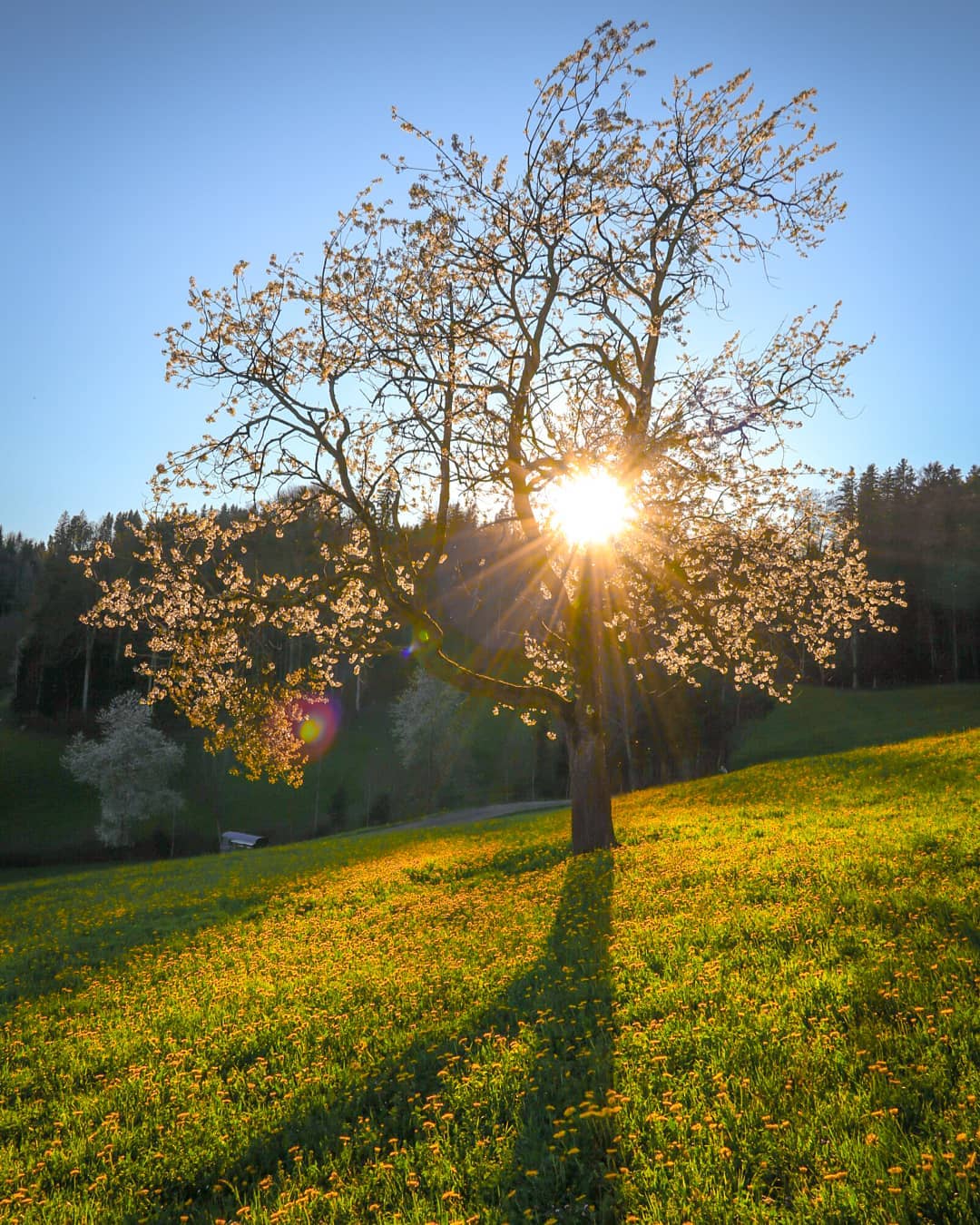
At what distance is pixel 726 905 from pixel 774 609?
9.19 metres

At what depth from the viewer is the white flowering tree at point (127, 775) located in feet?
202

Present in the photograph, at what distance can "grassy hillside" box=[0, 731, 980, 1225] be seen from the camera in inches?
201

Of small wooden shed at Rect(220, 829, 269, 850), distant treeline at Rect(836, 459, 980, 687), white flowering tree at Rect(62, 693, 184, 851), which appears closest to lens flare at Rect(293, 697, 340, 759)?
white flowering tree at Rect(62, 693, 184, 851)

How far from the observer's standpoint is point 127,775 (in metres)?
61.5

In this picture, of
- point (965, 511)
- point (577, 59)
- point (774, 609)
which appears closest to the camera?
point (577, 59)

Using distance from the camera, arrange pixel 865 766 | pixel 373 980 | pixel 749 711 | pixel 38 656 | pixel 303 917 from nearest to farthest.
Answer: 1. pixel 373 980
2. pixel 303 917
3. pixel 865 766
4. pixel 749 711
5. pixel 38 656

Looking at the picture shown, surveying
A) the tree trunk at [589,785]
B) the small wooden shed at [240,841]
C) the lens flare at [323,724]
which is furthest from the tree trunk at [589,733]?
the lens flare at [323,724]

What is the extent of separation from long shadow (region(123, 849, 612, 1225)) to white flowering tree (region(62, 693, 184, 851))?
58.4 meters

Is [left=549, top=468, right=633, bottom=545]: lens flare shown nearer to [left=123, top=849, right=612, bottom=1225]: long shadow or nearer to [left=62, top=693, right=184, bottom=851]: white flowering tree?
[left=123, top=849, right=612, bottom=1225]: long shadow

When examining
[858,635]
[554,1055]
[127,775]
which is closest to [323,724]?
[127,775]

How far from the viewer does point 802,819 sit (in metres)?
18.6

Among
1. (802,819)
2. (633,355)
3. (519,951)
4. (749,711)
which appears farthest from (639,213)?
(749,711)

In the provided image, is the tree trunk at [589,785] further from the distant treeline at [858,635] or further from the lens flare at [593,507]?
the distant treeline at [858,635]

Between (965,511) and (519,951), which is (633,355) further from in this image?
(965,511)
